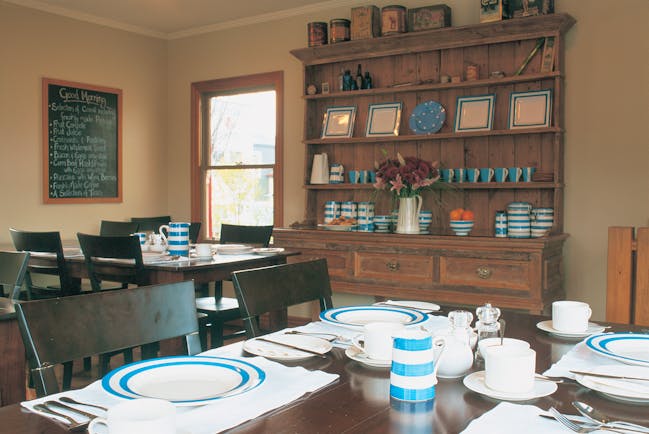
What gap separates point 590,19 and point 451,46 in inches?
32.0

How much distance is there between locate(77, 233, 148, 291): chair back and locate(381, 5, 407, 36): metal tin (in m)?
2.28

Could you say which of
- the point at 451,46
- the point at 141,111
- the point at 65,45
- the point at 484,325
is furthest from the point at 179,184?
the point at 484,325

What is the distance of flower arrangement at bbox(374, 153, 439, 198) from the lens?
3852 millimetres

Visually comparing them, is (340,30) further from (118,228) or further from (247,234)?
(118,228)

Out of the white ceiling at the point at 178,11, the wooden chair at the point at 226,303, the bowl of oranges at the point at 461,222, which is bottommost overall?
the wooden chair at the point at 226,303

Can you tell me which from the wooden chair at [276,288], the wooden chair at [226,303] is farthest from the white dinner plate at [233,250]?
the wooden chair at [276,288]

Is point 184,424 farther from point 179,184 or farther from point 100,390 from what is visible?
point 179,184

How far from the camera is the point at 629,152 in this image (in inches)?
145

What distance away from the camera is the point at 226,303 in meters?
3.44

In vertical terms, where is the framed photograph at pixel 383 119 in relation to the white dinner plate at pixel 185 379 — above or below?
above

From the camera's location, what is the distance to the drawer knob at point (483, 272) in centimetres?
355

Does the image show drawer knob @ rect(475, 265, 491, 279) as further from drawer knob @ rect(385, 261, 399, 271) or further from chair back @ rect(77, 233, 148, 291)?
chair back @ rect(77, 233, 148, 291)

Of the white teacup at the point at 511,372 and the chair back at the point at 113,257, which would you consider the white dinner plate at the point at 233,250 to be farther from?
the white teacup at the point at 511,372

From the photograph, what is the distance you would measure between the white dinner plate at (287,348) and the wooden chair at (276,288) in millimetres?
277
